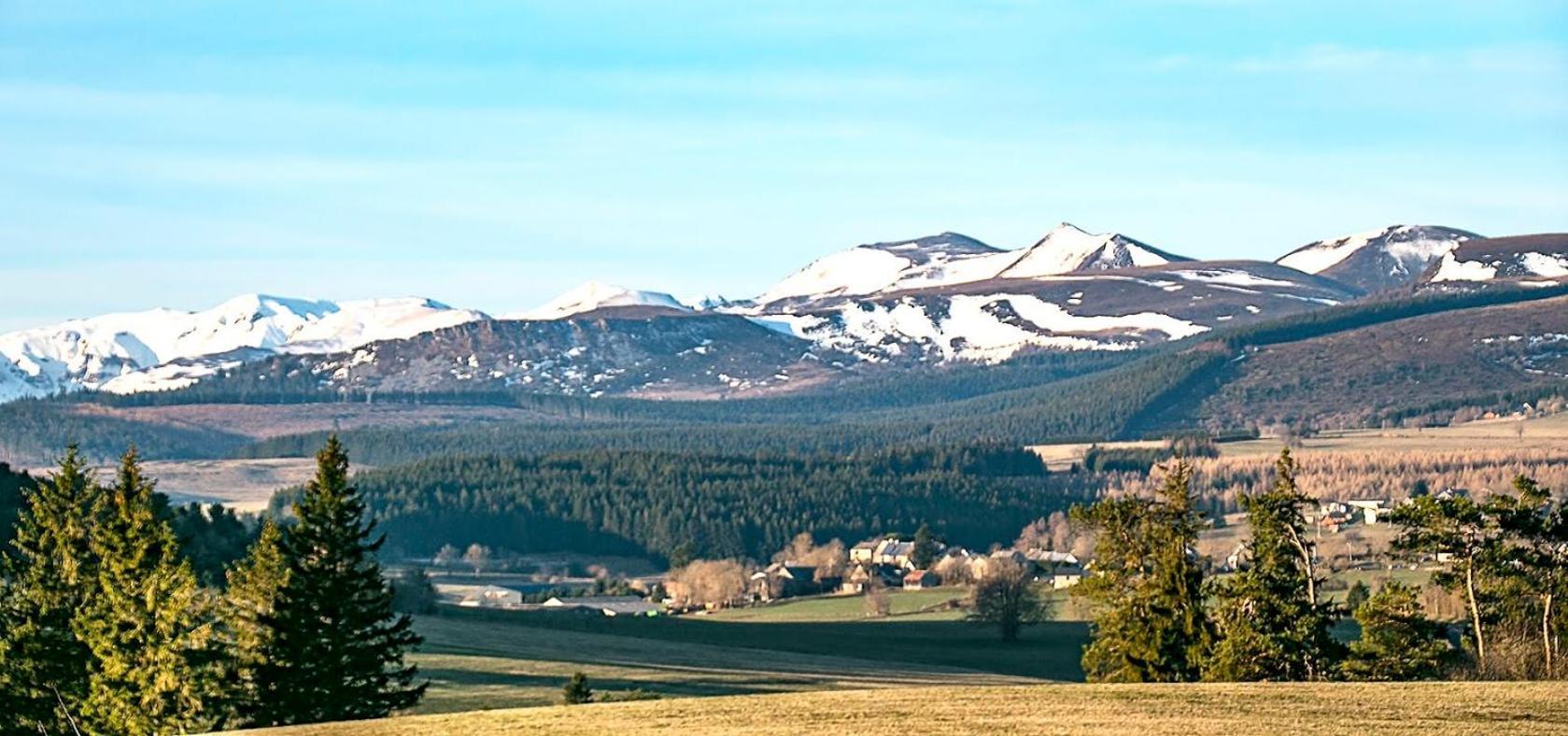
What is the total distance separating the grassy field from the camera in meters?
46.6

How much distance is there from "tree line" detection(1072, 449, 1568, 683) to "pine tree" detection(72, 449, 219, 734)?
23.3 meters

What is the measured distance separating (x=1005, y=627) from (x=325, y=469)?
68249 millimetres

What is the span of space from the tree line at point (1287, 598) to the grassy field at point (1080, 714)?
711 cm

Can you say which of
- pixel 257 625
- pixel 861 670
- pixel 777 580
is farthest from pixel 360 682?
pixel 777 580

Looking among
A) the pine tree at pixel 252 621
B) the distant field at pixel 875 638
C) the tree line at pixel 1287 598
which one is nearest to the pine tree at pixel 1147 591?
the tree line at pixel 1287 598

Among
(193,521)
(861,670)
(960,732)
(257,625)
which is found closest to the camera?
(960,732)

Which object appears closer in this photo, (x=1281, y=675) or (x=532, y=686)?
(x=1281, y=675)

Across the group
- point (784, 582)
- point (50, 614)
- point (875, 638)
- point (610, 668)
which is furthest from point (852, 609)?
point (50, 614)

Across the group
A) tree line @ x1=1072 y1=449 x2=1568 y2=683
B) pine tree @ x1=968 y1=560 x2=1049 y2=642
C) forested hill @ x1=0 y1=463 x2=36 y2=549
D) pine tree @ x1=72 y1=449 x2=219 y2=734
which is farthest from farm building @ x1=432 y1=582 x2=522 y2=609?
tree line @ x1=1072 y1=449 x2=1568 y2=683

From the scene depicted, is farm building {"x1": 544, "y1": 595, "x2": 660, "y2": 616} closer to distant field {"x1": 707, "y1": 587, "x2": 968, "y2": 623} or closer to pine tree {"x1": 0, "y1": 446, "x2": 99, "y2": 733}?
distant field {"x1": 707, "y1": 587, "x2": 968, "y2": 623}

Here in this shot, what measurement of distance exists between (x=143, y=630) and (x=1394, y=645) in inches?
1274

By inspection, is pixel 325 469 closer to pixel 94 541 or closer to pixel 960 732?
pixel 94 541

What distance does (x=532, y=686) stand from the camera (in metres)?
86.3

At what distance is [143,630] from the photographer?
60.6m
